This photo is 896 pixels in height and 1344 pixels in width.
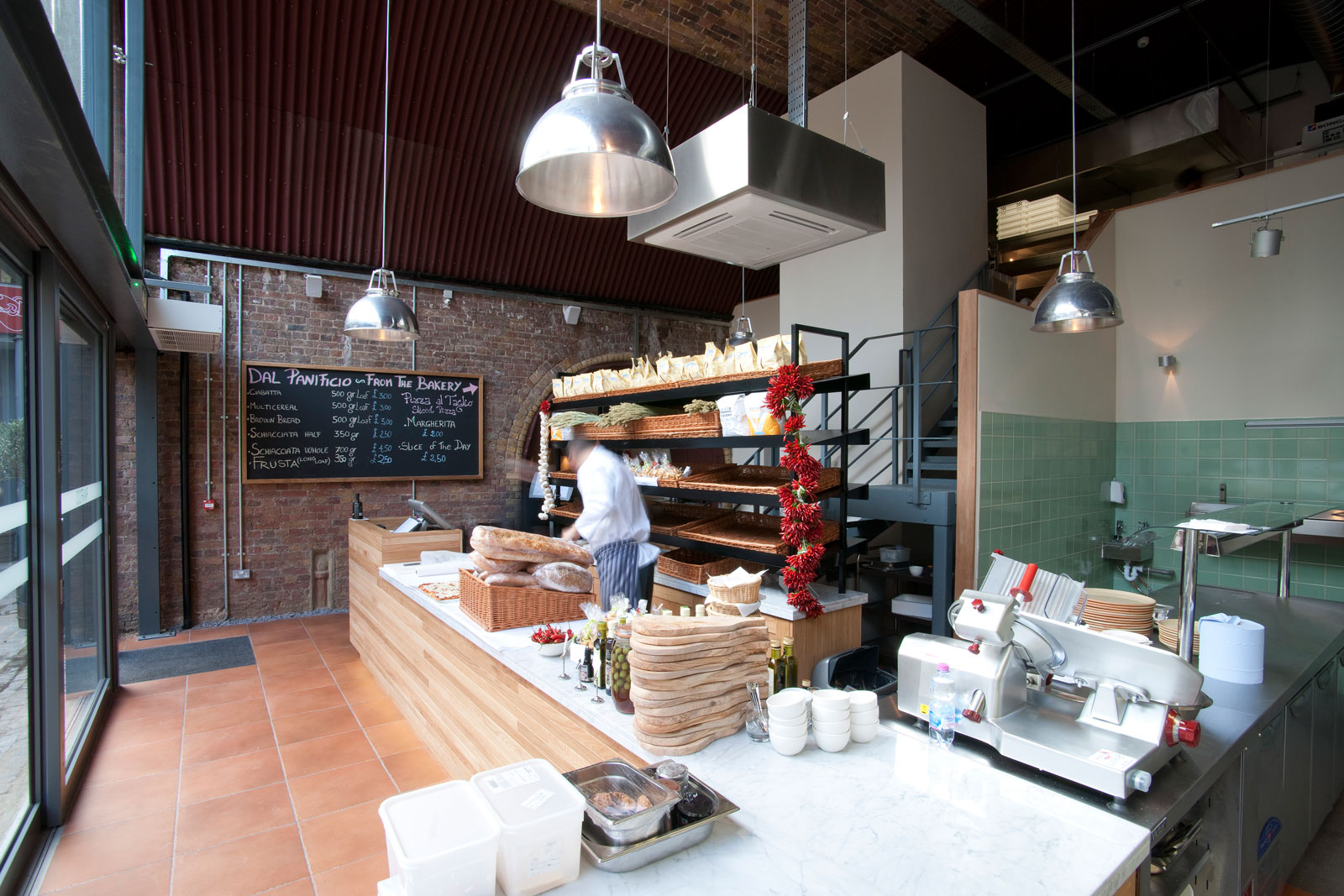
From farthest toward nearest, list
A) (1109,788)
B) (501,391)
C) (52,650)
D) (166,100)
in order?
(501,391)
(166,100)
(52,650)
(1109,788)

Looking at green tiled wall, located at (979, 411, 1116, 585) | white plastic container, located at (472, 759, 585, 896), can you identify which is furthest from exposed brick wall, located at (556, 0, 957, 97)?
white plastic container, located at (472, 759, 585, 896)

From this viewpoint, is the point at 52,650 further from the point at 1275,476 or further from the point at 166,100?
the point at 1275,476

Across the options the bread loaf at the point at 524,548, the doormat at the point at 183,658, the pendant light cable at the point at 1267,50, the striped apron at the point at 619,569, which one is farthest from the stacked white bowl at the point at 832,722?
the pendant light cable at the point at 1267,50

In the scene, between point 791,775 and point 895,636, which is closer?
point 791,775

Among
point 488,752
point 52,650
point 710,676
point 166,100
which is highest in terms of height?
point 166,100

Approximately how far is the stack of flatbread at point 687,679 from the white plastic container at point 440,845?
1.92ft

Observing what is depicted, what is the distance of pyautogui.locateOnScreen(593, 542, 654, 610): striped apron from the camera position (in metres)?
4.02

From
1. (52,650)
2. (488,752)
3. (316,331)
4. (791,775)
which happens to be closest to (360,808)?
(488,752)

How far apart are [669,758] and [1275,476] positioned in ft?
22.5

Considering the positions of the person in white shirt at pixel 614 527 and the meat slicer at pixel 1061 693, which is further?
the person in white shirt at pixel 614 527

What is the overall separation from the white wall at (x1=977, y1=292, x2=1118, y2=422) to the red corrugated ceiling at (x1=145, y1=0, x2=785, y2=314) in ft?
12.4

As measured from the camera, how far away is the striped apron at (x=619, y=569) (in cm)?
402

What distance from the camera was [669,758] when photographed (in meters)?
1.80

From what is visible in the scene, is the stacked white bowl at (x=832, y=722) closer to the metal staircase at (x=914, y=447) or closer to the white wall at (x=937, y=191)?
the metal staircase at (x=914, y=447)
